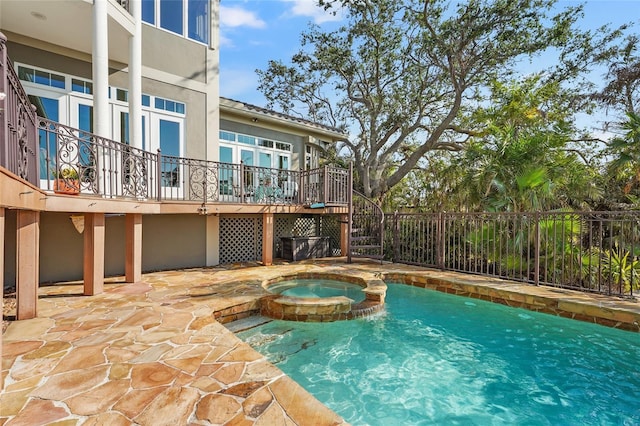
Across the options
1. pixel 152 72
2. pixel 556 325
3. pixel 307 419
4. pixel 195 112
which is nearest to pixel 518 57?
pixel 556 325

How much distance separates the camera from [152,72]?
8422 mm

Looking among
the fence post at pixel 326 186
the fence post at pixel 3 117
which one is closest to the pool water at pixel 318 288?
the fence post at pixel 326 186

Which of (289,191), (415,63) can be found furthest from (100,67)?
(415,63)

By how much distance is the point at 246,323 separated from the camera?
537cm

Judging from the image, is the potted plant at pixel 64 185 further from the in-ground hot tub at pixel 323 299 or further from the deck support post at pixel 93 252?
the in-ground hot tub at pixel 323 299

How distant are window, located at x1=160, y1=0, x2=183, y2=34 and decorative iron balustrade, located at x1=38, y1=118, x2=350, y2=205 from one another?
3.83 metres

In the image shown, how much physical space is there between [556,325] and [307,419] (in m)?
5.25

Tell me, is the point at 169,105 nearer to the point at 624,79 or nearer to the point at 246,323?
the point at 246,323

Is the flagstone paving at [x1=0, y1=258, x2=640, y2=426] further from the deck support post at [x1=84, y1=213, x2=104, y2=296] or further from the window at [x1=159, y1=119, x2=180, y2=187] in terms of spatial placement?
the window at [x1=159, y1=119, x2=180, y2=187]

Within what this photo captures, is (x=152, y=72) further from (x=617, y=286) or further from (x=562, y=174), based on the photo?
(x=617, y=286)

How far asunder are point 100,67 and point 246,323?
19.1 ft

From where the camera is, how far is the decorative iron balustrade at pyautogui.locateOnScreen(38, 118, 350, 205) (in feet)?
18.1

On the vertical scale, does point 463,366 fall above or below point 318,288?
below

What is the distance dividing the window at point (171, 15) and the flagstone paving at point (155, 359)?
722 centimetres
